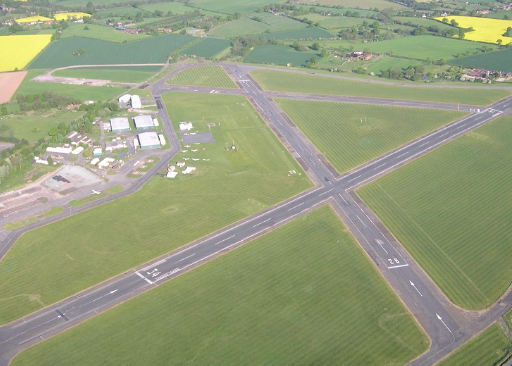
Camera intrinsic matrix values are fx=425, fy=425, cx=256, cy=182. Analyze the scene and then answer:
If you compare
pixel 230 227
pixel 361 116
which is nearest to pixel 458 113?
pixel 361 116

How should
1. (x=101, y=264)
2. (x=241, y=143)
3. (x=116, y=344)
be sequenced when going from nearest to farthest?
(x=116, y=344) < (x=101, y=264) < (x=241, y=143)

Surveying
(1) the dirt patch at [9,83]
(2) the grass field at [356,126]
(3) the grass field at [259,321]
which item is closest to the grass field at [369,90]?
(2) the grass field at [356,126]

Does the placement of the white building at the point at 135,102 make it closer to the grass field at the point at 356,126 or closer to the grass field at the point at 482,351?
the grass field at the point at 356,126

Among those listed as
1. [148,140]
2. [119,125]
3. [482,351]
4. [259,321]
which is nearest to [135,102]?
[119,125]

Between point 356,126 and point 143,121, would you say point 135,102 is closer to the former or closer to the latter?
point 143,121

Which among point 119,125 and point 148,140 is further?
point 119,125

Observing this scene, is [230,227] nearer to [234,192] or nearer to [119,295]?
[234,192]
